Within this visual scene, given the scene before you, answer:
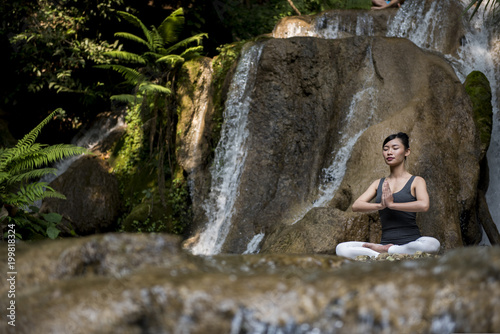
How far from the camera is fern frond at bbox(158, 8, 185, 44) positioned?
10109mm

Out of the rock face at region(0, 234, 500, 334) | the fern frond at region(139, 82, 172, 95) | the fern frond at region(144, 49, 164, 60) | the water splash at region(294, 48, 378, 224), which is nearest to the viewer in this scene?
the rock face at region(0, 234, 500, 334)

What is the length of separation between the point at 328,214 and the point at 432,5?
595 centimetres

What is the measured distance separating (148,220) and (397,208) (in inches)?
207

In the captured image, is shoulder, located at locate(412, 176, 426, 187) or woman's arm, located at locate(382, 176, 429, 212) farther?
shoulder, located at locate(412, 176, 426, 187)

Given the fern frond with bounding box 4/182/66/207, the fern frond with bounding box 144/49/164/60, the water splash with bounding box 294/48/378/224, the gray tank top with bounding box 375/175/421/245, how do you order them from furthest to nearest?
the fern frond with bounding box 144/49/164/60, the water splash with bounding box 294/48/378/224, the fern frond with bounding box 4/182/66/207, the gray tank top with bounding box 375/175/421/245

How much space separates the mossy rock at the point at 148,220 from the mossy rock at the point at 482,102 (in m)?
5.15

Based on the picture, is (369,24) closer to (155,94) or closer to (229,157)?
(229,157)

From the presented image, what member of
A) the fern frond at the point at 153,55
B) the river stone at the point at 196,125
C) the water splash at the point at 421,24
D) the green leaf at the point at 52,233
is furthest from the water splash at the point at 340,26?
the green leaf at the point at 52,233

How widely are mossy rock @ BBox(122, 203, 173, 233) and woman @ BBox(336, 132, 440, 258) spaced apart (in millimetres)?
4605

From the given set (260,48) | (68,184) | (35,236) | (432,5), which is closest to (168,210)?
(68,184)

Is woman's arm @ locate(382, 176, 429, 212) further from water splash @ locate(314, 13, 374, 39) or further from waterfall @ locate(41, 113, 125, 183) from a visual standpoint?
waterfall @ locate(41, 113, 125, 183)

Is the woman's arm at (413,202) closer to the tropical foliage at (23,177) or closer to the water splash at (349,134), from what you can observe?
the water splash at (349,134)

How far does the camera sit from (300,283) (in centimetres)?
169

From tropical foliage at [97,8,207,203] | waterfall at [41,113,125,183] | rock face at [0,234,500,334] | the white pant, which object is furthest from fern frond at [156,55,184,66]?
rock face at [0,234,500,334]
